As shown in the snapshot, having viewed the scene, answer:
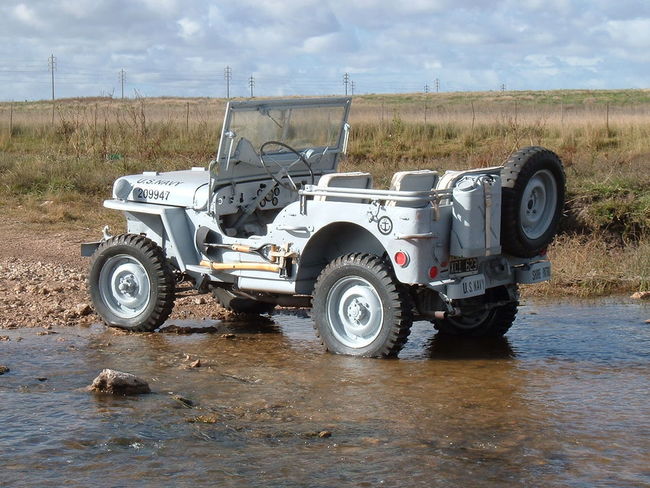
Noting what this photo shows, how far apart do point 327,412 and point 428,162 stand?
14.5 meters

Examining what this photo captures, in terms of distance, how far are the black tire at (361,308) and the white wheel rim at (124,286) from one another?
186cm

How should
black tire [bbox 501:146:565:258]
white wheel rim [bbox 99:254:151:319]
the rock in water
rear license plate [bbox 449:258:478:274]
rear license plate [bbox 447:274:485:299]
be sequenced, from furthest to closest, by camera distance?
white wheel rim [bbox 99:254:151:319] → black tire [bbox 501:146:565:258] → rear license plate [bbox 449:258:478:274] → rear license plate [bbox 447:274:485:299] → the rock in water

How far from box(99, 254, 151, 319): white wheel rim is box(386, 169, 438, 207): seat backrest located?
2518mm

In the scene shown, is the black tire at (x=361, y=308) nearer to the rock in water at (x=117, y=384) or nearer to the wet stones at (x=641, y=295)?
the rock in water at (x=117, y=384)

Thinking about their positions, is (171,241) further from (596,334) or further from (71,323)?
(596,334)

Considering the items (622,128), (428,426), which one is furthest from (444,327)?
(622,128)

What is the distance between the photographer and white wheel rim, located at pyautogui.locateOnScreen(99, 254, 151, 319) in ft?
30.0

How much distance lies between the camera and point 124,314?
9.25m

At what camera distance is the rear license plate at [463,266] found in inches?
308

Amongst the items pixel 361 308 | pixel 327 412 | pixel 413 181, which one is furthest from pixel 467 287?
pixel 327 412

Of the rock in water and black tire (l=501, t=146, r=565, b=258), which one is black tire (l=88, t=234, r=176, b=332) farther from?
black tire (l=501, t=146, r=565, b=258)

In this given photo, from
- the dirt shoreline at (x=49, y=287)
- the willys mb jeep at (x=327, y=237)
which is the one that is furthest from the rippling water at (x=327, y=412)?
the dirt shoreline at (x=49, y=287)

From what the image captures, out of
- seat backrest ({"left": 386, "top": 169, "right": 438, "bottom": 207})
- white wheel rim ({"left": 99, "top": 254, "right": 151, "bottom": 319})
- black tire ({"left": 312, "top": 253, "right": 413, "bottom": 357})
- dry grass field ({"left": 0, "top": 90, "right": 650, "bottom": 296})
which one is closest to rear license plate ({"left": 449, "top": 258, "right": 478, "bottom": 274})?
black tire ({"left": 312, "top": 253, "right": 413, "bottom": 357})

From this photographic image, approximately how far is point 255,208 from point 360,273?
5.57ft
